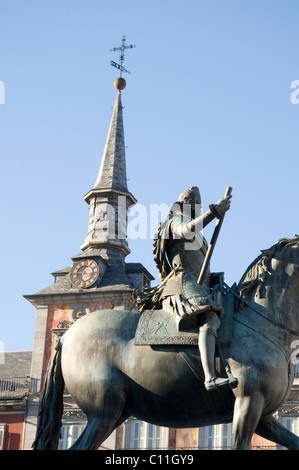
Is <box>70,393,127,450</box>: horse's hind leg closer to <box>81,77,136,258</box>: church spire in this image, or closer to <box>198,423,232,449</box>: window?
<box>198,423,232,449</box>: window

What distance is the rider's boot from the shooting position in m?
9.07

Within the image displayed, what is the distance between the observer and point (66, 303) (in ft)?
144

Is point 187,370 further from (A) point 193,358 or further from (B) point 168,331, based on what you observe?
(B) point 168,331

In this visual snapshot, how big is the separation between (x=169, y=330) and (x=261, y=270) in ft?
4.04

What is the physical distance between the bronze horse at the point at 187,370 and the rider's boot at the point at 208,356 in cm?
25

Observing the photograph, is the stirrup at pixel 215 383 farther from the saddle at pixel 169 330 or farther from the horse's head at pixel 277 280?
the horse's head at pixel 277 280

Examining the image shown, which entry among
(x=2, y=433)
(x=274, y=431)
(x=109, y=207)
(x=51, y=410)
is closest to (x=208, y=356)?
(x=274, y=431)

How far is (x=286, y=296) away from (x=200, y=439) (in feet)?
99.7

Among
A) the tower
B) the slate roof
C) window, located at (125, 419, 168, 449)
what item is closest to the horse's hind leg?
window, located at (125, 419, 168, 449)

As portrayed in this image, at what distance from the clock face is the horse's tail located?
33.9 metres

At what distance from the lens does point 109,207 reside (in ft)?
160
